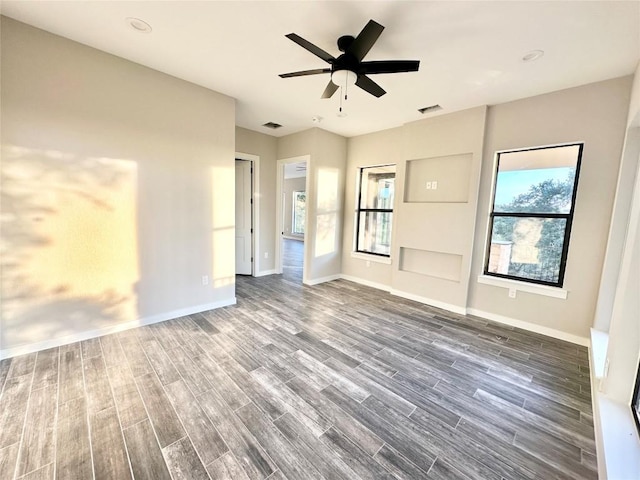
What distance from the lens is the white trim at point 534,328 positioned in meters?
3.01

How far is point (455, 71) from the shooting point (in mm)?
2672

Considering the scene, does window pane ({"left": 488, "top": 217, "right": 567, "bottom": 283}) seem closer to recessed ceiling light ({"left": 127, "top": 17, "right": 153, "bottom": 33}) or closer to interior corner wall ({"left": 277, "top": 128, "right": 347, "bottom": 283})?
interior corner wall ({"left": 277, "top": 128, "right": 347, "bottom": 283})

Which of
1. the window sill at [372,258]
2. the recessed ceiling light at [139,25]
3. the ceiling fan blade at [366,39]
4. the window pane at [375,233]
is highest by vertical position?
the recessed ceiling light at [139,25]

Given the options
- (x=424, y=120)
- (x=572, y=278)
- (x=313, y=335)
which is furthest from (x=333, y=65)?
(x=572, y=278)

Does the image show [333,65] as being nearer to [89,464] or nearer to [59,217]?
[59,217]

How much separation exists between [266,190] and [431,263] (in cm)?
351

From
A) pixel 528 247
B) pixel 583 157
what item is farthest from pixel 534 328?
pixel 583 157

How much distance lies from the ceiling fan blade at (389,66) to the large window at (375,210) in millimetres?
2831

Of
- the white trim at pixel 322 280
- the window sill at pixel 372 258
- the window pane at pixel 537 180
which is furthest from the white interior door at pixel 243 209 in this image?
the window pane at pixel 537 180

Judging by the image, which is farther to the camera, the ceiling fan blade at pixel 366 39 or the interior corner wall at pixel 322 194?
the interior corner wall at pixel 322 194

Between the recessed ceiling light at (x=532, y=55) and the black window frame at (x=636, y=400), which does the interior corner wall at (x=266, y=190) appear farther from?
the black window frame at (x=636, y=400)

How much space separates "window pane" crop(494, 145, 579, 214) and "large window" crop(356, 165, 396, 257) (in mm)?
1766

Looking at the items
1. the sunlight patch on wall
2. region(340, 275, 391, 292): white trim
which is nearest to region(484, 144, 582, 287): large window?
region(340, 275, 391, 292): white trim

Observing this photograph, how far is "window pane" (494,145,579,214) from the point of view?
308cm
